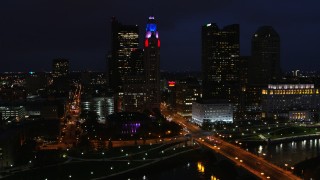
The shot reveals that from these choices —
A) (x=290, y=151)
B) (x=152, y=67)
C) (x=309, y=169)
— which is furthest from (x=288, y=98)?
(x=309, y=169)

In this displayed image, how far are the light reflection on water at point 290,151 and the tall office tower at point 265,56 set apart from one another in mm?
54741

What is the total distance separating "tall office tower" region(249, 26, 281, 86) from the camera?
104 m

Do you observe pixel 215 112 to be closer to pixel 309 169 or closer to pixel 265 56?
pixel 309 169

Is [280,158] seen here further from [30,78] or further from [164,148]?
[30,78]

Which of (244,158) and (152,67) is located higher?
(152,67)

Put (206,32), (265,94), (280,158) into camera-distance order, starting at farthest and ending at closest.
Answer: (206,32) < (265,94) < (280,158)

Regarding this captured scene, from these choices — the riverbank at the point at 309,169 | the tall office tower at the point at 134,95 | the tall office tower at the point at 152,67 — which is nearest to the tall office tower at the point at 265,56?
the tall office tower at the point at 152,67

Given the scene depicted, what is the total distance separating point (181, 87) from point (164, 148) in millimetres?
36013

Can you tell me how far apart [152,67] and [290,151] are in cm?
3070

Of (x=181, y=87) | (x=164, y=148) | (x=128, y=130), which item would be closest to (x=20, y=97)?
(x=181, y=87)

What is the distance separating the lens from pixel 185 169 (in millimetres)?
37094

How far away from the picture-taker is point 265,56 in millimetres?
105562

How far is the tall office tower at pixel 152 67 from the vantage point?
6856 centimetres

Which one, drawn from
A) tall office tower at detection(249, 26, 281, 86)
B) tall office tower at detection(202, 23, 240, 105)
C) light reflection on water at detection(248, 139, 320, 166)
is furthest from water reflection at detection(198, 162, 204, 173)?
tall office tower at detection(249, 26, 281, 86)
